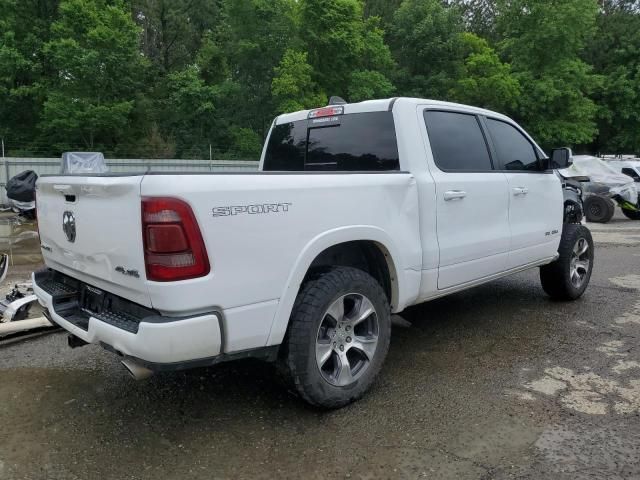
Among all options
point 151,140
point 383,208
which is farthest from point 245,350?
point 151,140

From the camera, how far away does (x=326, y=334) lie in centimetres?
321

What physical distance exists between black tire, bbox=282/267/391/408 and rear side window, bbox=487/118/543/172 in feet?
6.60

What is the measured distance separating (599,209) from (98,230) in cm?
1544

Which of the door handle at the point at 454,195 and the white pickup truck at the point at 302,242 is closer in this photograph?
the white pickup truck at the point at 302,242

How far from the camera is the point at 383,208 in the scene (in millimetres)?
3416

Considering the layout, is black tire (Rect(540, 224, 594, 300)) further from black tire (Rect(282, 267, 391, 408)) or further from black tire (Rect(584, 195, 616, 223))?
black tire (Rect(584, 195, 616, 223))

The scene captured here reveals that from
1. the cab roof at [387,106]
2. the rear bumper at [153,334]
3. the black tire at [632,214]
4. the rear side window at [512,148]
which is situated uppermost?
the cab roof at [387,106]

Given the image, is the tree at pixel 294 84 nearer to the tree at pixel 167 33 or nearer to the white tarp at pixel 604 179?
the tree at pixel 167 33

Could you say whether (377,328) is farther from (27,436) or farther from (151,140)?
(151,140)

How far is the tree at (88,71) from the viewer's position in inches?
907

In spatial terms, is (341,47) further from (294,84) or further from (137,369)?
(137,369)

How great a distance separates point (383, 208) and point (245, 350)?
4.13ft

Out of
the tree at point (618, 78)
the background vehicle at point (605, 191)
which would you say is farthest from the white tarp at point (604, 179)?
the tree at point (618, 78)

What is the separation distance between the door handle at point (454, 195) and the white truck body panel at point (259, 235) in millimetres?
10
